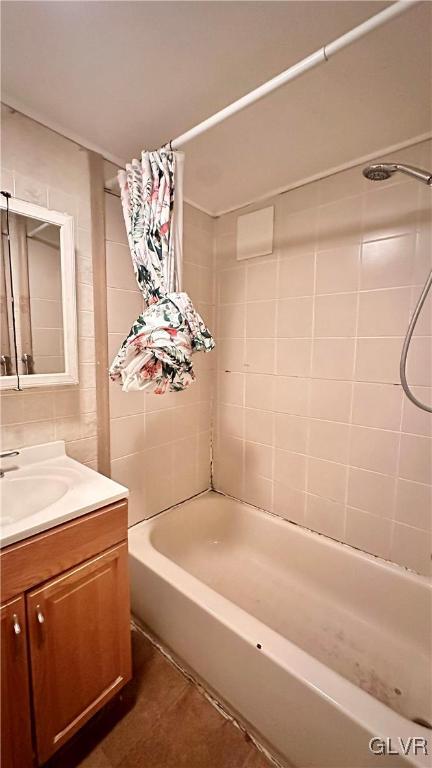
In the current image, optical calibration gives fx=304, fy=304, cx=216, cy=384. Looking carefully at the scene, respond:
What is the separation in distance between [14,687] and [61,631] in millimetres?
135

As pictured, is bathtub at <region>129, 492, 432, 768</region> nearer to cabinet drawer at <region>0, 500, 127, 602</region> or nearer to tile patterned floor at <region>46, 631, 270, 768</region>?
tile patterned floor at <region>46, 631, 270, 768</region>

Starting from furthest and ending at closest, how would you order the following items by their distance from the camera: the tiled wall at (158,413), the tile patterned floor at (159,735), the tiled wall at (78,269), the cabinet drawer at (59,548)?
the tiled wall at (158,413), the tiled wall at (78,269), the tile patterned floor at (159,735), the cabinet drawer at (59,548)

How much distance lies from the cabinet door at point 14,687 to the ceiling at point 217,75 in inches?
58.6

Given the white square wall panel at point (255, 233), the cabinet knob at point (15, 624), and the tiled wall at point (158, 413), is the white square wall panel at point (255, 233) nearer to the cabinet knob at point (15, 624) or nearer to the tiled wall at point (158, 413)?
the tiled wall at point (158, 413)

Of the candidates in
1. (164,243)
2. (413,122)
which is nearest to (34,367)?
(164,243)

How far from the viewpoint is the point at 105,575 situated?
0.96 metres

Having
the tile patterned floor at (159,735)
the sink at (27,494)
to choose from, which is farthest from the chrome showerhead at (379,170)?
the tile patterned floor at (159,735)

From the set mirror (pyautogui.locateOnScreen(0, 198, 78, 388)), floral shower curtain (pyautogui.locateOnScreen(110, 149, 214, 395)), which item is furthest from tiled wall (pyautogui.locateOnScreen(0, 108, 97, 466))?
floral shower curtain (pyautogui.locateOnScreen(110, 149, 214, 395))

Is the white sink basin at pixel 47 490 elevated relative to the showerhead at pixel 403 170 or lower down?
lower down

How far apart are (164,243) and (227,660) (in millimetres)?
1455

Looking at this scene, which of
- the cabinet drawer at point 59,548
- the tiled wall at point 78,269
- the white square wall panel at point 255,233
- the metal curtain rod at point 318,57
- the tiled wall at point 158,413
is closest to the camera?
the metal curtain rod at point 318,57

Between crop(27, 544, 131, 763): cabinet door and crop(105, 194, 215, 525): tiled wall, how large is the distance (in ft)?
1.83

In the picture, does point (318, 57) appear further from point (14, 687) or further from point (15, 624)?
point (14, 687)

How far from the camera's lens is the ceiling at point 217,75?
76 centimetres
